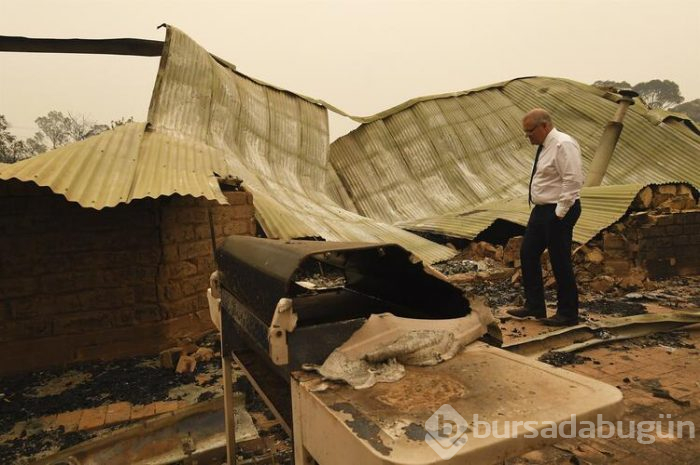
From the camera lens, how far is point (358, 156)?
12.8 m

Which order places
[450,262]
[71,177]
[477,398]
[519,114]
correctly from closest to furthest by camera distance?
[477,398]
[71,177]
[450,262]
[519,114]

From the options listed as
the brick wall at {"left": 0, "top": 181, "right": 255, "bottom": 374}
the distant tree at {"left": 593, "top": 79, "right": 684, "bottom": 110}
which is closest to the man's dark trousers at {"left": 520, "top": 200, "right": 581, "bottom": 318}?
the brick wall at {"left": 0, "top": 181, "right": 255, "bottom": 374}

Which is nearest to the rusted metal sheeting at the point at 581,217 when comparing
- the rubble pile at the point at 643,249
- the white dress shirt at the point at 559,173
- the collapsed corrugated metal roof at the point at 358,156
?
the collapsed corrugated metal roof at the point at 358,156

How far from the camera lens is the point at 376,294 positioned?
6.20 feet

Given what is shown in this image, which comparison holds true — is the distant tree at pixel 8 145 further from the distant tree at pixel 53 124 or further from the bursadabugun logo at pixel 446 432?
the bursadabugun logo at pixel 446 432

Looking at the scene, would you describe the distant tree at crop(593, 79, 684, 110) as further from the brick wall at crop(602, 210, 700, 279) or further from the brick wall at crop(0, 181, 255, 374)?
the brick wall at crop(0, 181, 255, 374)

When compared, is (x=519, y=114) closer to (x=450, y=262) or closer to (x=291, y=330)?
(x=450, y=262)

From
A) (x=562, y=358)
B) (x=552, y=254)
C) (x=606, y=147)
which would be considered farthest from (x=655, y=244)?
(x=606, y=147)

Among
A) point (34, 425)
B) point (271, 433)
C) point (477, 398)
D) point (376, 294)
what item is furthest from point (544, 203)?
point (34, 425)

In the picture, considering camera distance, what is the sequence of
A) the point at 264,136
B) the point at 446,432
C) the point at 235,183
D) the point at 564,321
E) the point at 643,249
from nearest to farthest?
the point at 446,432
the point at 564,321
the point at 235,183
the point at 643,249
the point at 264,136

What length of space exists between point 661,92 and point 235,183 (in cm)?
5445

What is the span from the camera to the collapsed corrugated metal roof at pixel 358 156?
13.0 ft

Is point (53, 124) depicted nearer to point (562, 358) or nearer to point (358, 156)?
point (358, 156)

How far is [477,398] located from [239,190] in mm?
4265
